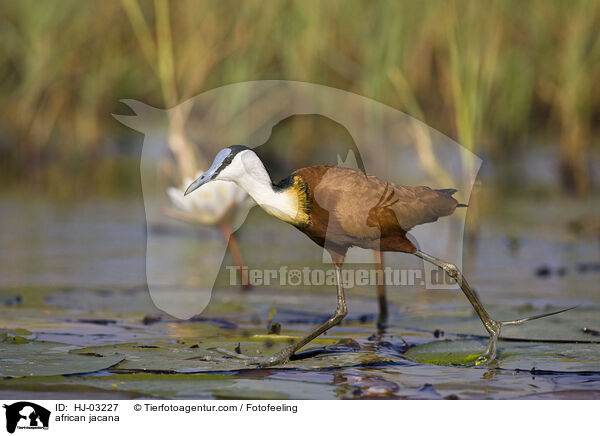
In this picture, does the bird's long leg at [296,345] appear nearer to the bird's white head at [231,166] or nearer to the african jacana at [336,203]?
the african jacana at [336,203]

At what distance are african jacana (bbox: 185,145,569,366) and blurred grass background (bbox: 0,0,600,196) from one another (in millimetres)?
4262

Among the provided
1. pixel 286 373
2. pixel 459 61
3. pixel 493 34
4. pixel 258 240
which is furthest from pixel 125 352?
pixel 493 34

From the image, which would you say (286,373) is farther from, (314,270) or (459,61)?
(459,61)

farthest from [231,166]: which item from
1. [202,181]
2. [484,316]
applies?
[484,316]

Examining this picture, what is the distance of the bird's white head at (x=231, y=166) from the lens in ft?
12.9

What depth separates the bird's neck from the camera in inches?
157

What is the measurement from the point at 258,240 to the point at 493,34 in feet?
11.7

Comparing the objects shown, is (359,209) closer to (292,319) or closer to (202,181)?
Result: (202,181)

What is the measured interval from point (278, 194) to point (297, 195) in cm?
8

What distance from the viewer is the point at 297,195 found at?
13.2ft

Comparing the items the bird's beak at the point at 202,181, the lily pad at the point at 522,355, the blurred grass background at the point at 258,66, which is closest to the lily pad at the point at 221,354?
the lily pad at the point at 522,355

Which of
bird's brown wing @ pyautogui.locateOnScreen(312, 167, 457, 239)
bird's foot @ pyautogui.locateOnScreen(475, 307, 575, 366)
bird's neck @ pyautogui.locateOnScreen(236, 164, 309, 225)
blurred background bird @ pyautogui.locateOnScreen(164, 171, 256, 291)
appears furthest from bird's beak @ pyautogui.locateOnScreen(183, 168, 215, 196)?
blurred background bird @ pyautogui.locateOnScreen(164, 171, 256, 291)

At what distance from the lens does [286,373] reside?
401cm

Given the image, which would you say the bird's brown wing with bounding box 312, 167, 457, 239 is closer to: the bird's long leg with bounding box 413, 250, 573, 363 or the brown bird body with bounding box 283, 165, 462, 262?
the brown bird body with bounding box 283, 165, 462, 262
